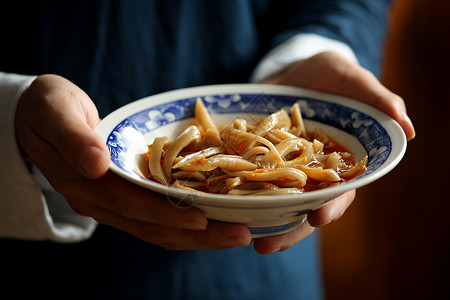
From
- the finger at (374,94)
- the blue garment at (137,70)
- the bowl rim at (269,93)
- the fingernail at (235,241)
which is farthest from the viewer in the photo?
the blue garment at (137,70)

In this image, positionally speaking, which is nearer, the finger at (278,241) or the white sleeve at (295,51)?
the finger at (278,241)

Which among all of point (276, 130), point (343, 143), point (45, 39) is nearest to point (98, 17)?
point (45, 39)

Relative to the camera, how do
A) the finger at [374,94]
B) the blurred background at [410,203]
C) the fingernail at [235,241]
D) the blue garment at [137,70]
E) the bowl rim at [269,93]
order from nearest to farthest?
the bowl rim at [269,93] < the fingernail at [235,241] < the finger at [374,94] < the blue garment at [137,70] < the blurred background at [410,203]

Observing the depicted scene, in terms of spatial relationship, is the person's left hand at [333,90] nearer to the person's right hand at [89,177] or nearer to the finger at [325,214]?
the finger at [325,214]

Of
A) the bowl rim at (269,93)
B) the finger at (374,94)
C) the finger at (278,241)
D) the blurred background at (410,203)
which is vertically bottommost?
the blurred background at (410,203)

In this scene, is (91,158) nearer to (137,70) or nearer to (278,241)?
(278,241)

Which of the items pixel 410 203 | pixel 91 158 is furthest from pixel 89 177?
pixel 410 203

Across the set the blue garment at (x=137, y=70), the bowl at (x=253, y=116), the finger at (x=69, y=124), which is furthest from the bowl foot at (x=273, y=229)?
the blue garment at (x=137, y=70)

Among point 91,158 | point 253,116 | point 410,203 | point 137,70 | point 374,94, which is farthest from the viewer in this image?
point 410,203
